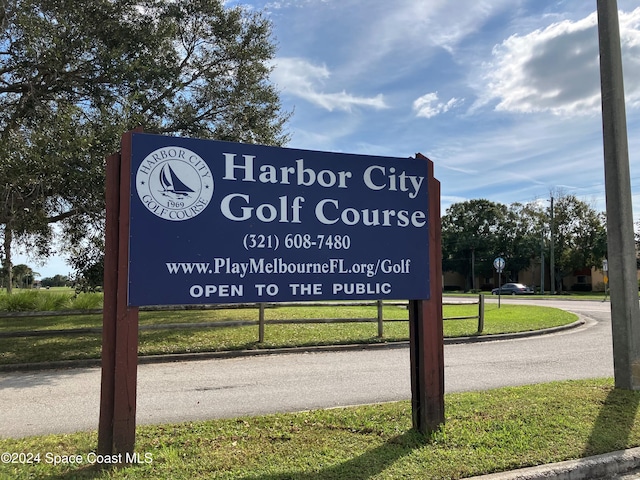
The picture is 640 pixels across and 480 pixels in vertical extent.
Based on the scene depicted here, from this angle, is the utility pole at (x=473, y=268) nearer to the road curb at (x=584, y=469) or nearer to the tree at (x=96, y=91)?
the tree at (x=96, y=91)

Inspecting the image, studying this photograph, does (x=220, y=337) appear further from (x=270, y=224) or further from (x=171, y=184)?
(x=171, y=184)

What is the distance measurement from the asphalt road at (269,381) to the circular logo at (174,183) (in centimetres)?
276

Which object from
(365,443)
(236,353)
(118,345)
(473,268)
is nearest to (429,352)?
(365,443)

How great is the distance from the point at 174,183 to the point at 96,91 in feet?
32.4

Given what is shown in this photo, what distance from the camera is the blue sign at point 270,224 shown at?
13.6 ft

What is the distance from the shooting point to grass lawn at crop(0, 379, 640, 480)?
3.85 metres

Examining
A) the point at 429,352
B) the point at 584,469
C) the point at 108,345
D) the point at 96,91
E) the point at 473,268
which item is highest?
the point at 96,91

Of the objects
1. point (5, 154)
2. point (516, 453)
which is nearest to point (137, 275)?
point (516, 453)

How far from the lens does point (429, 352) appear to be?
15.9ft

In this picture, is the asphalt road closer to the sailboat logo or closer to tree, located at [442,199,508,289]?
the sailboat logo

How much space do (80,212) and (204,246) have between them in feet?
28.4

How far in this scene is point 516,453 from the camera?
4168 mm

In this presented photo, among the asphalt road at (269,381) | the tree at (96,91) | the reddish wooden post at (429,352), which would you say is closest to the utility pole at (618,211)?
the asphalt road at (269,381)

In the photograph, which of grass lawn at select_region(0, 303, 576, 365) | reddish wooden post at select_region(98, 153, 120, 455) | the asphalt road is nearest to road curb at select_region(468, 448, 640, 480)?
the asphalt road
